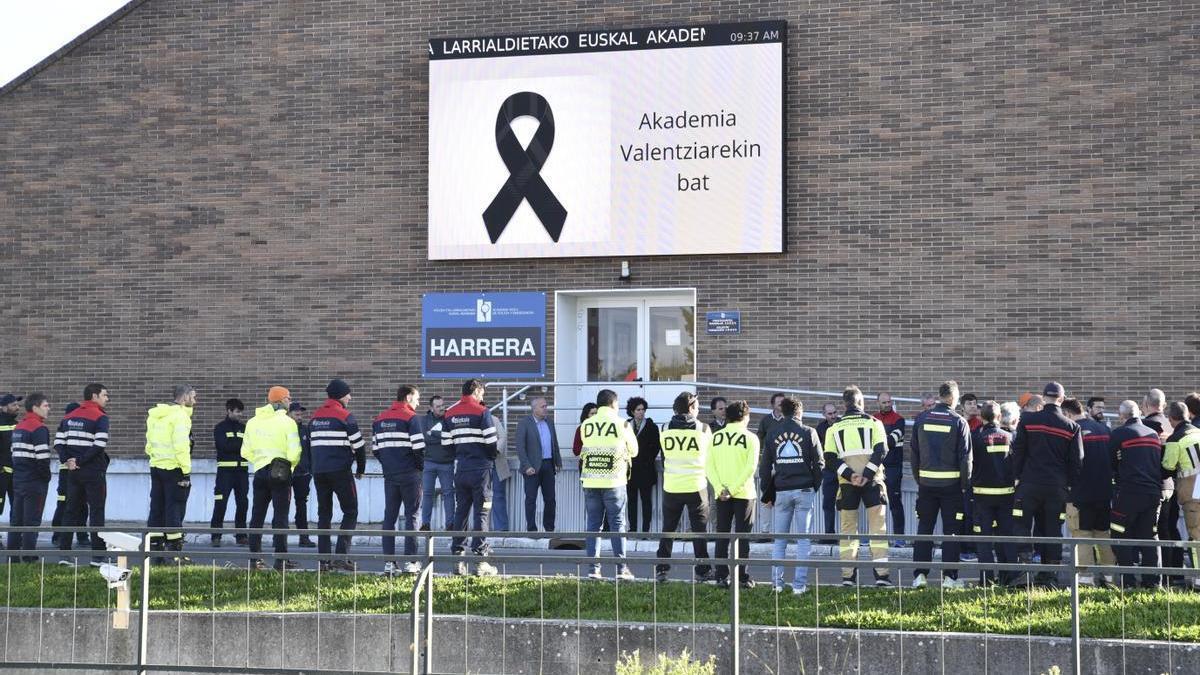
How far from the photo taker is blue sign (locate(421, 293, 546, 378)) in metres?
20.4

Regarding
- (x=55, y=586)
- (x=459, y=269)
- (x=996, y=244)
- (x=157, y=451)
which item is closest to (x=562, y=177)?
(x=459, y=269)

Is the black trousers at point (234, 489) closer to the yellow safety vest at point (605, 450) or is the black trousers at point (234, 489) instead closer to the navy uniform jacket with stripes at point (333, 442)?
the navy uniform jacket with stripes at point (333, 442)

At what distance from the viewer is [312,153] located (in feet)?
69.3

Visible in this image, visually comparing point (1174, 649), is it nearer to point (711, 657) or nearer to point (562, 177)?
point (711, 657)

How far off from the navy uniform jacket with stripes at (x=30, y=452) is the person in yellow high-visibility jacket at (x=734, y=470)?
748 cm

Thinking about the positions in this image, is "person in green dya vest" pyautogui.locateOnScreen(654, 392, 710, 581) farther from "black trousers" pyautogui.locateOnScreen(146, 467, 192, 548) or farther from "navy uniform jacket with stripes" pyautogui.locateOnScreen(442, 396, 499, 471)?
"black trousers" pyautogui.locateOnScreen(146, 467, 192, 548)

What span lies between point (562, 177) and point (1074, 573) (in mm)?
12315

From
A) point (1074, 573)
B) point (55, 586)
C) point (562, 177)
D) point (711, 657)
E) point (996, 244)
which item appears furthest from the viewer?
point (562, 177)

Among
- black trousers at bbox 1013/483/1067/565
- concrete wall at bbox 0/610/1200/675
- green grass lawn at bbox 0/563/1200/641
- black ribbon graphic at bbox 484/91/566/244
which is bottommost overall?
concrete wall at bbox 0/610/1200/675

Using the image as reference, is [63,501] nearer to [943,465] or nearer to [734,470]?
[734,470]

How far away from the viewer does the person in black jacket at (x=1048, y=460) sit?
1320 cm

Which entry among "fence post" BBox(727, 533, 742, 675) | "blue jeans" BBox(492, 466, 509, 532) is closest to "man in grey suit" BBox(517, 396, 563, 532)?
"blue jeans" BBox(492, 466, 509, 532)

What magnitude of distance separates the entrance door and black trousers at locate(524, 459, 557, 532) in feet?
7.99

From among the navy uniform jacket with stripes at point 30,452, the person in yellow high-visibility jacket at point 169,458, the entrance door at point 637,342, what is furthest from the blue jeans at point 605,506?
the navy uniform jacket with stripes at point 30,452
